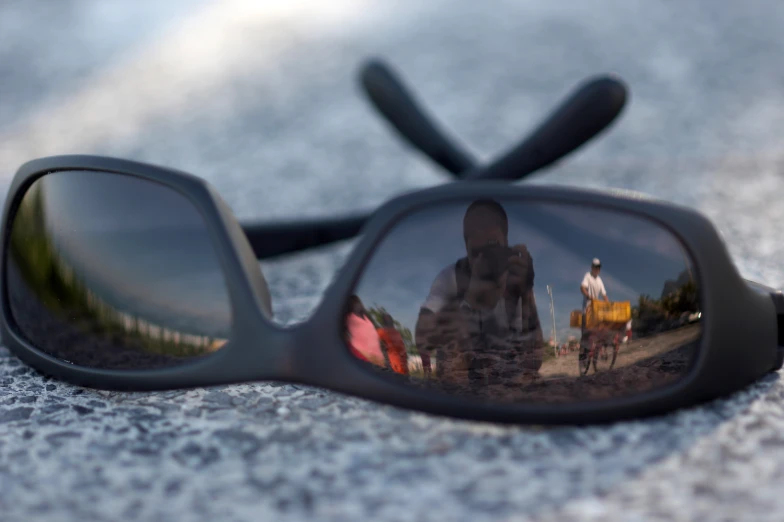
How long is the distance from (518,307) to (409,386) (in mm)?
62

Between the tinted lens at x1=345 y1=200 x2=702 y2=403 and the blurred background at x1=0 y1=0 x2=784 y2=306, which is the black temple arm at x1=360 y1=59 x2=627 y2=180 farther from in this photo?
the tinted lens at x1=345 y1=200 x2=702 y2=403

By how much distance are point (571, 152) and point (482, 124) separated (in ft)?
1.77

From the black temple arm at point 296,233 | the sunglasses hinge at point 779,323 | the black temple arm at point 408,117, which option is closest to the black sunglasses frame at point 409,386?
the sunglasses hinge at point 779,323

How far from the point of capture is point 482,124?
1.17 metres

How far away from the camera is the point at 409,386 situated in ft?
1.03

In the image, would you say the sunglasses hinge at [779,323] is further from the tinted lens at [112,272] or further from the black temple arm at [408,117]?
the black temple arm at [408,117]

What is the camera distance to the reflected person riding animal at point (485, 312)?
0.32 m

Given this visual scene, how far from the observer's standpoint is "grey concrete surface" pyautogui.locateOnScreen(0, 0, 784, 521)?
25 centimetres

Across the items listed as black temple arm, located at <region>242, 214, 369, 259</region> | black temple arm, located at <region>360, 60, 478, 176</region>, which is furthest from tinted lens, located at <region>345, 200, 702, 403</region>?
black temple arm, located at <region>360, 60, 478, 176</region>

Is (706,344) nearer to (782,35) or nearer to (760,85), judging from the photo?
(760,85)

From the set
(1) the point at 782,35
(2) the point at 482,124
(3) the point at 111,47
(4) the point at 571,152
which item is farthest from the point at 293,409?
(1) the point at 782,35

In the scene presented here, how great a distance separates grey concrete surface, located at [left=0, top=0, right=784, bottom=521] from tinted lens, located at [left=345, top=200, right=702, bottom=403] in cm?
3

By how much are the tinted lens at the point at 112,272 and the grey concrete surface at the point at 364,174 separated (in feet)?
0.09

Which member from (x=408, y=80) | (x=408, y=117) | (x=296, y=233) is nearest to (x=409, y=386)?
(x=296, y=233)
